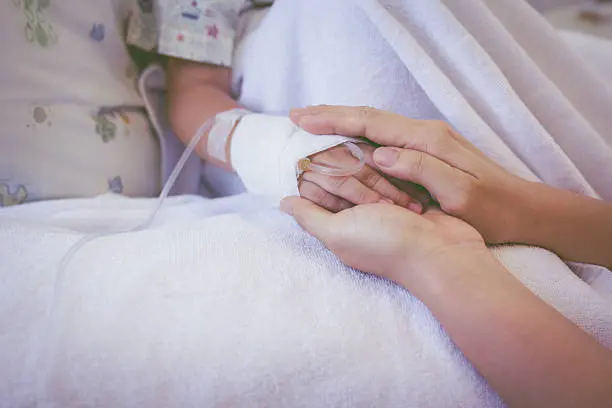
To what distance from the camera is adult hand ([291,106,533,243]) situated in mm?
476

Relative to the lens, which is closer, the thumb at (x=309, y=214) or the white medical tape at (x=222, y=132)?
the thumb at (x=309, y=214)

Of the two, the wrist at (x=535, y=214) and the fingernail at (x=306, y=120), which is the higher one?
the fingernail at (x=306, y=120)

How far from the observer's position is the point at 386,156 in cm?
49

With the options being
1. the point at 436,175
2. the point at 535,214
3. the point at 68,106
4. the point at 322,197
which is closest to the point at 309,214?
the point at 322,197

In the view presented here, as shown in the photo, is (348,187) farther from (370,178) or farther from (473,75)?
(473,75)

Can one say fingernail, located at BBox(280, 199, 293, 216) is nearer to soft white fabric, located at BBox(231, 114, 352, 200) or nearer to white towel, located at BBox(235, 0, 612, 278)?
soft white fabric, located at BBox(231, 114, 352, 200)

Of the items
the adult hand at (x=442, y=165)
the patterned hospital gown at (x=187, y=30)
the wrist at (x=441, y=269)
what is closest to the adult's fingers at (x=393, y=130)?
the adult hand at (x=442, y=165)

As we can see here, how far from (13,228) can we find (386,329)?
37 centimetres

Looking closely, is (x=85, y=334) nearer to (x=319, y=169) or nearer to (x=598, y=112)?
(x=319, y=169)

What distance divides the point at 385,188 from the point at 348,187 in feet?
0.14

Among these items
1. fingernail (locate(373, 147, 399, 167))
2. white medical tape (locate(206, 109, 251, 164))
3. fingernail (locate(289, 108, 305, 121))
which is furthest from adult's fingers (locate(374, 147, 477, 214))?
white medical tape (locate(206, 109, 251, 164))

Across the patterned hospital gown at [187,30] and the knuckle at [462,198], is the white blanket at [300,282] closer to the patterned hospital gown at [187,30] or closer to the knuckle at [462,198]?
the knuckle at [462,198]

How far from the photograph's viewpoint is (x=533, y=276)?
448mm

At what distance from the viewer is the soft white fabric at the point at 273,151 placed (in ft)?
1.65
